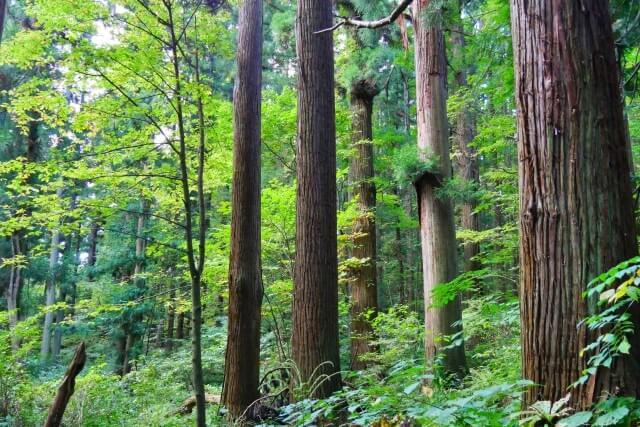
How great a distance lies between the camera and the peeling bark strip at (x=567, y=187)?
179 cm

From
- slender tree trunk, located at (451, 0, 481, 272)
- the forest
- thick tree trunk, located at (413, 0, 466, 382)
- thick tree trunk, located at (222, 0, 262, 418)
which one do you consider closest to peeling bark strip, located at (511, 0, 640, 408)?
the forest

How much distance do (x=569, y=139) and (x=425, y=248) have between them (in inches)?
132

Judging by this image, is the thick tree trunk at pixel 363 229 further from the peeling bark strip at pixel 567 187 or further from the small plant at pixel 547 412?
the small plant at pixel 547 412

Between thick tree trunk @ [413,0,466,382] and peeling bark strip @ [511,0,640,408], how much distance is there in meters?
3.02

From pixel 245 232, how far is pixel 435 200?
8.62 ft

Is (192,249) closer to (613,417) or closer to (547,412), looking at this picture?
(547,412)

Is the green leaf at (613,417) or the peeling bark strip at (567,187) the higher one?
the peeling bark strip at (567,187)

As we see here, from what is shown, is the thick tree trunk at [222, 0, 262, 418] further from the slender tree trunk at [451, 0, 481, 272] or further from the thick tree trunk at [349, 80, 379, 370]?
the slender tree trunk at [451, 0, 481, 272]

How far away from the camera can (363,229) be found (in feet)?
29.8

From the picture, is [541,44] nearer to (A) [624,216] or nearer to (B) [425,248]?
(A) [624,216]

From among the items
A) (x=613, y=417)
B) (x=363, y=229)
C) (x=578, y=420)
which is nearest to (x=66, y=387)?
(x=578, y=420)

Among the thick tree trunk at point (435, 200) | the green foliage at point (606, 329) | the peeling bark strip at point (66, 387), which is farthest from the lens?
the thick tree trunk at point (435, 200)

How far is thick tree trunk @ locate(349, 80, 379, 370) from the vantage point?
8.62 meters

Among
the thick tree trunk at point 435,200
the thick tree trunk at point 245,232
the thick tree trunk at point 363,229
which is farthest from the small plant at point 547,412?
the thick tree trunk at point 363,229
